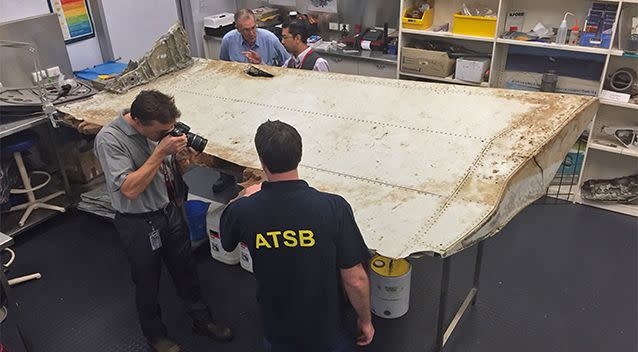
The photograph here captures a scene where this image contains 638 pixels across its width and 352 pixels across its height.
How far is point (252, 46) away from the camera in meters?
4.07

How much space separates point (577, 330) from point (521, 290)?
391mm

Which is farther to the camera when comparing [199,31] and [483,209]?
[199,31]

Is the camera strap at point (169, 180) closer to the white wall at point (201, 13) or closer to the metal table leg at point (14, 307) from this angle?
the metal table leg at point (14, 307)

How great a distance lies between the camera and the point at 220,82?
3.38m

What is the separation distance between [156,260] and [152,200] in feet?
1.05

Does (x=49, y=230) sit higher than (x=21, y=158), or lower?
lower

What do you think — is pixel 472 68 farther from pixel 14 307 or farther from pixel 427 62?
pixel 14 307

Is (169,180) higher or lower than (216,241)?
higher

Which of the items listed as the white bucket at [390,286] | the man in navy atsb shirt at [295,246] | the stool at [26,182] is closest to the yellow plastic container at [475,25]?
the white bucket at [390,286]

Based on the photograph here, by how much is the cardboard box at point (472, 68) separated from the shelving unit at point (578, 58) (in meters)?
0.07

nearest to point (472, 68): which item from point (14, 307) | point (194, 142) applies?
point (194, 142)

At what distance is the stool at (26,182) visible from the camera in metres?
3.48

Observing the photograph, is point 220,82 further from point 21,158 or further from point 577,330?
point 577,330

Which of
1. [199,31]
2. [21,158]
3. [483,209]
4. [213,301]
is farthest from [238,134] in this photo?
[199,31]
